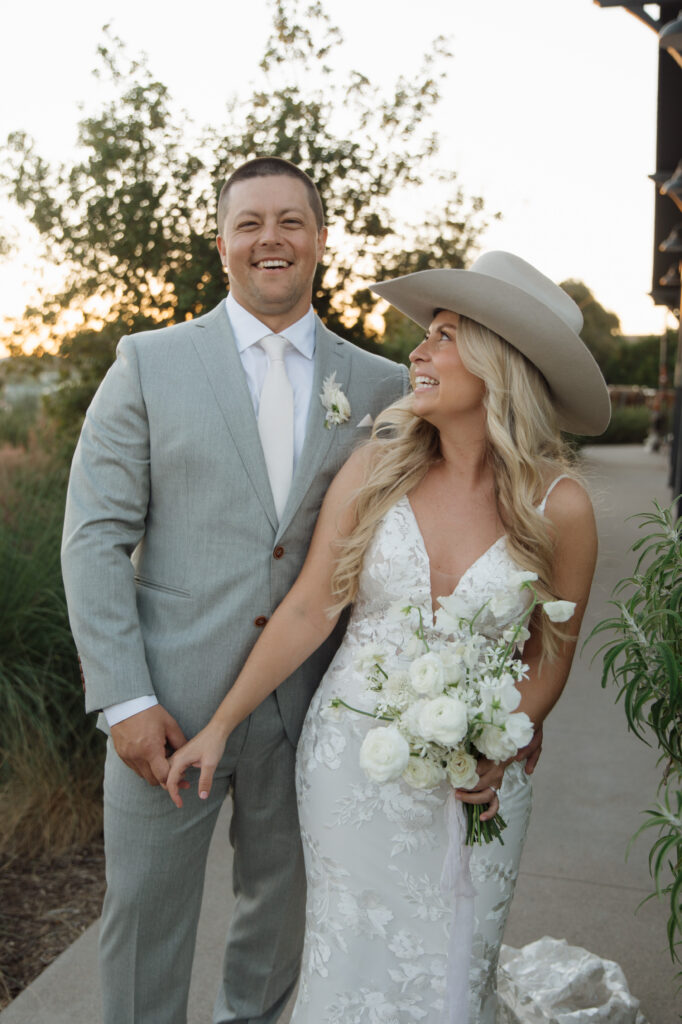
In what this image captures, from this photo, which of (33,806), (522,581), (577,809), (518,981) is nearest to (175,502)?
(522,581)

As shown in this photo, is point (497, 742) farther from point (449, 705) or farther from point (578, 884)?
point (578, 884)

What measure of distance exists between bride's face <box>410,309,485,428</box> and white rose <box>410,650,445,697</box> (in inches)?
31.3

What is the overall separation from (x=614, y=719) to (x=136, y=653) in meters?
4.27

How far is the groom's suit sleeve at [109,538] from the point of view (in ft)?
7.93

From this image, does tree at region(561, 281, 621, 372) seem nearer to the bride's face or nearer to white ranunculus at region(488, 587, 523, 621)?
the bride's face

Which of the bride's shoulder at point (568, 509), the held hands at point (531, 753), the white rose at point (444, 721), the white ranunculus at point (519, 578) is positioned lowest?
the held hands at point (531, 753)

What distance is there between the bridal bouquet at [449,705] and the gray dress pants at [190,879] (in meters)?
0.72

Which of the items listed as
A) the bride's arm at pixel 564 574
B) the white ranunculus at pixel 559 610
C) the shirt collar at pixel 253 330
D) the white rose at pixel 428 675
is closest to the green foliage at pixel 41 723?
the shirt collar at pixel 253 330

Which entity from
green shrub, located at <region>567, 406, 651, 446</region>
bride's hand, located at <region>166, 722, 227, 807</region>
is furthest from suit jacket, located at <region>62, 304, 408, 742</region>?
green shrub, located at <region>567, 406, 651, 446</region>

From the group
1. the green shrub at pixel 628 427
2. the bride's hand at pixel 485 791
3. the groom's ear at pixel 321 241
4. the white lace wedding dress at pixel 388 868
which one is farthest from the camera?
the green shrub at pixel 628 427

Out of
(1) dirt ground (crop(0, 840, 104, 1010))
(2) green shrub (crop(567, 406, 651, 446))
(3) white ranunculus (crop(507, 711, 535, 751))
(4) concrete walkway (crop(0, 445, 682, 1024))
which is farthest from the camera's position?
(2) green shrub (crop(567, 406, 651, 446))

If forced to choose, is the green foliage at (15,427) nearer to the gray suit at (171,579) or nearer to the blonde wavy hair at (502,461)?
the gray suit at (171,579)

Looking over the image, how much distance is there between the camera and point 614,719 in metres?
6.00

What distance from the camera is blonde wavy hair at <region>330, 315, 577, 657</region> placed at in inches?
94.3
